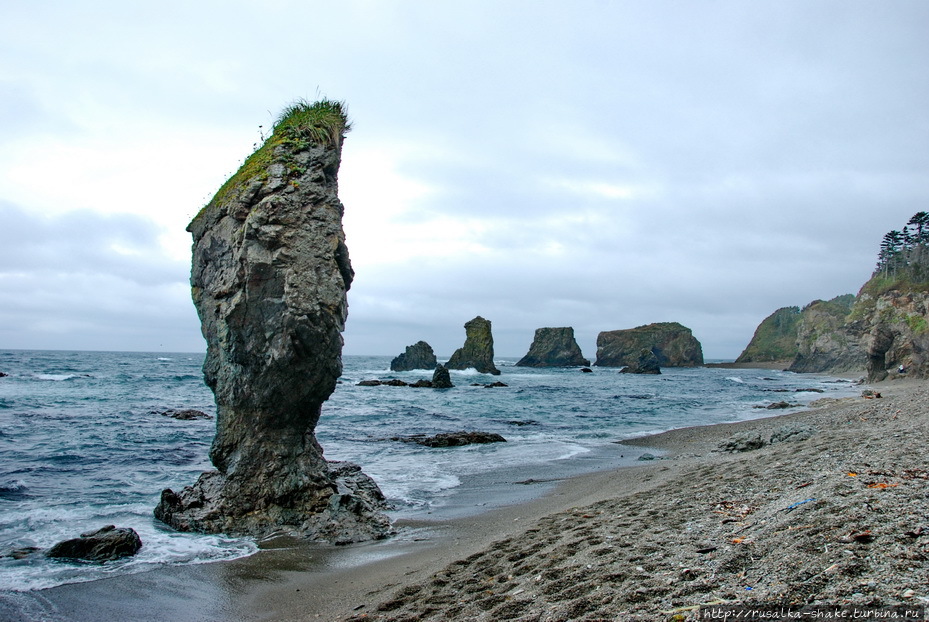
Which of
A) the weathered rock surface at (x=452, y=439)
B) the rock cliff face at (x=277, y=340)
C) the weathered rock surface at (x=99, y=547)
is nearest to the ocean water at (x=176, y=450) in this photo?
the weathered rock surface at (x=99, y=547)

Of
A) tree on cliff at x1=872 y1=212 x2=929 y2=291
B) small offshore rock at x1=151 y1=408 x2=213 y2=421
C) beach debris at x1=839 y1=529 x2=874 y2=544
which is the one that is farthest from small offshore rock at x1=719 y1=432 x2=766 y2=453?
tree on cliff at x1=872 y1=212 x2=929 y2=291

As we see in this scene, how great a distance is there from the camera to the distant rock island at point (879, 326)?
46.3 metres

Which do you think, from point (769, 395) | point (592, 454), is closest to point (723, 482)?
point (592, 454)

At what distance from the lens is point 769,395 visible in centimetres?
4375

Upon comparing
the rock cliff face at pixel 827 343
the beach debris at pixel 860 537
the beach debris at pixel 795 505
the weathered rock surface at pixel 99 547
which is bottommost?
the weathered rock surface at pixel 99 547

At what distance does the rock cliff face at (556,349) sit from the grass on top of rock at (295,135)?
112 metres

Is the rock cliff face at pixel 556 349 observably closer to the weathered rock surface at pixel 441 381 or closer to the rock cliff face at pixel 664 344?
the rock cliff face at pixel 664 344

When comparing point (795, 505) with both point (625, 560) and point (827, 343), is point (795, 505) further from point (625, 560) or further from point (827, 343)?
point (827, 343)

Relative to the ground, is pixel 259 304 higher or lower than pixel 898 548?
higher

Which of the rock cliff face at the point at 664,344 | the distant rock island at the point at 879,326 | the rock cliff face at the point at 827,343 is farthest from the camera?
the rock cliff face at the point at 664,344

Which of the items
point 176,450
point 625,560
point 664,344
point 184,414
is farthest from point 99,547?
point 664,344

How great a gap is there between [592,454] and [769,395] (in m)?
33.0

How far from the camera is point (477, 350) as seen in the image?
8950cm

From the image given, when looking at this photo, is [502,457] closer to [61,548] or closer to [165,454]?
[165,454]
